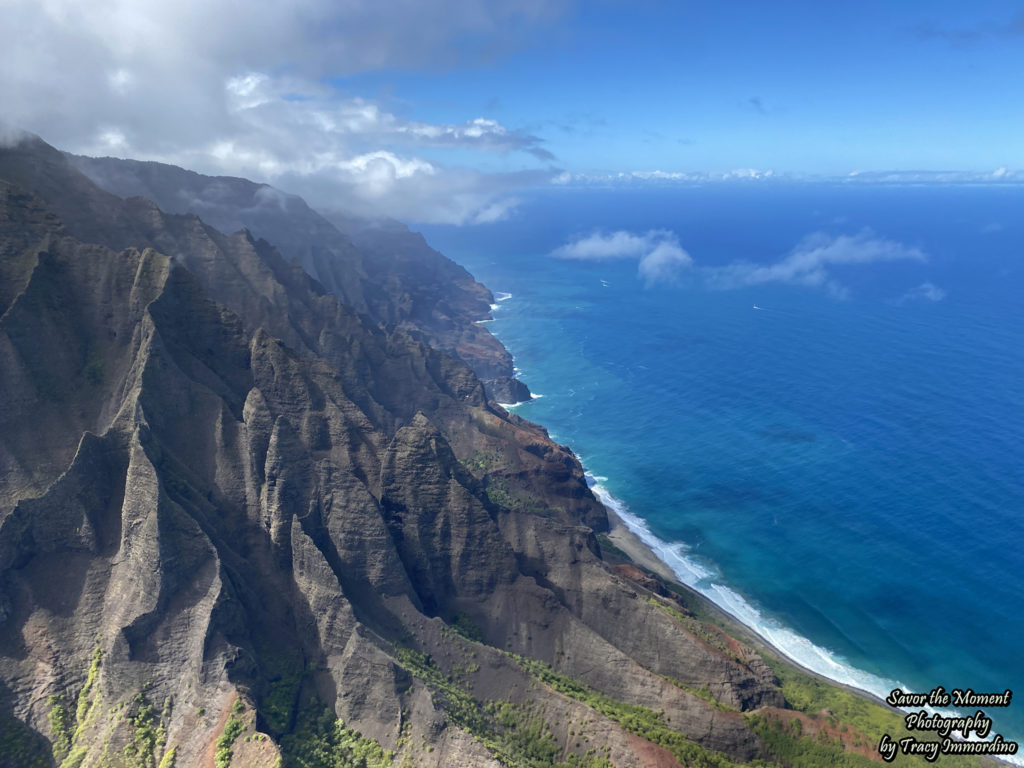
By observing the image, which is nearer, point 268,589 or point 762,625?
point 268,589

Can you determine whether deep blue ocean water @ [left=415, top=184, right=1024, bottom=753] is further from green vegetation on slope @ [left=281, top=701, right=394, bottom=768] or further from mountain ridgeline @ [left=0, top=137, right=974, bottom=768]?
green vegetation on slope @ [left=281, top=701, right=394, bottom=768]

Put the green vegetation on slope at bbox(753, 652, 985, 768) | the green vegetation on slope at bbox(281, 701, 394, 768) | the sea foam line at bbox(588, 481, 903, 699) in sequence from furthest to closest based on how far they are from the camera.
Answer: the sea foam line at bbox(588, 481, 903, 699) → the green vegetation on slope at bbox(753, 652, 985, 768) → the green vegetation on slope at bbox(281, 701, 394, 768)

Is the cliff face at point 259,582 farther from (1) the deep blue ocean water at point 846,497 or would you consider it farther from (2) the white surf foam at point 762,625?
(1) the deep blue ocean water at point 846,497

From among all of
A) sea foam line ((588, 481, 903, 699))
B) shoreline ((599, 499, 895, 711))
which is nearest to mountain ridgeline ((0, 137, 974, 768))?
shoreline ((599, 499, 895, 711))

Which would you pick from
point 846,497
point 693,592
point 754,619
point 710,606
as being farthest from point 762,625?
point 846,497

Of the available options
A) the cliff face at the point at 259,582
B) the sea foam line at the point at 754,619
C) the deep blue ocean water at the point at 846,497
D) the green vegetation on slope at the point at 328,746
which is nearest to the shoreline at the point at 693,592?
the sea foam line at the point at 754,619

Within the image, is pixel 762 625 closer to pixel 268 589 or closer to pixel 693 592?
pixel 693 592
